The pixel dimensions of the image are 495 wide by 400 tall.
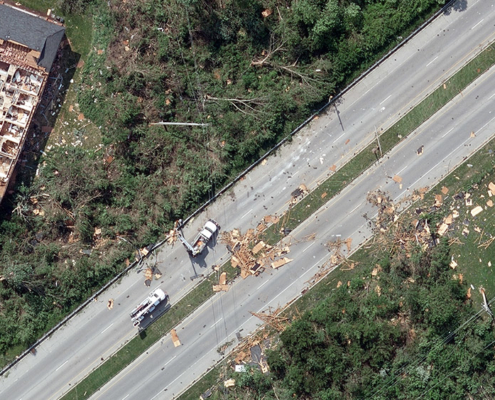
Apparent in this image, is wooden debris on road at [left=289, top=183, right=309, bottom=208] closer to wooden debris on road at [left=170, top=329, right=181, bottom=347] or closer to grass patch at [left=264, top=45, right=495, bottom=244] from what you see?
grass patch at [left=264, top=45, right=495, bottom=244]

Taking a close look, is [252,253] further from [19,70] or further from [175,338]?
[19,70]

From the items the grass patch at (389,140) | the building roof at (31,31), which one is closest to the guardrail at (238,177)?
the grass patch at (389,140)

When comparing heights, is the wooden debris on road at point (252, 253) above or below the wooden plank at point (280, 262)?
above

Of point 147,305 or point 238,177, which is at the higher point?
point 238,177

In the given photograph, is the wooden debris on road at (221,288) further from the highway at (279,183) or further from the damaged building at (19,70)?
the damaged building at (19,70)

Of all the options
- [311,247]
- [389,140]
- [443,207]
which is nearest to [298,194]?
[311,247]

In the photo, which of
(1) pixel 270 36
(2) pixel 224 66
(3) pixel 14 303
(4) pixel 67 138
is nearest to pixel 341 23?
(1) pixel 270 36

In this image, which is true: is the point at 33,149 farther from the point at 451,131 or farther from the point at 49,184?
the point at 451,131
